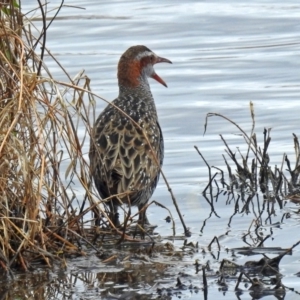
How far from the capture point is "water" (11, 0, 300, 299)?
9.07 meters

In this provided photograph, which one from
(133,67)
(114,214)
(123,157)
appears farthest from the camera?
(133,67)

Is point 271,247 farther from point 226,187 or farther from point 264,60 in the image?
point 264,60

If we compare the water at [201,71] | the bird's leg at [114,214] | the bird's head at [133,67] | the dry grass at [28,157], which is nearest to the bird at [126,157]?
the bird's leg at [114,214]

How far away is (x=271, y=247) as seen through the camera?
756 centimetres

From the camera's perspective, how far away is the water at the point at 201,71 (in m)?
9.07

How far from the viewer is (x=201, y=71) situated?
1412 centimetres

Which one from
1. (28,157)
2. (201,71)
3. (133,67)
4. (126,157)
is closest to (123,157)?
(126,157)

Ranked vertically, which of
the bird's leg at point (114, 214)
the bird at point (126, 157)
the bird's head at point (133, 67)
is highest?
the bird's head at point (133, 67)

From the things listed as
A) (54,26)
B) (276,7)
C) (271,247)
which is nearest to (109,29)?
(54,26)

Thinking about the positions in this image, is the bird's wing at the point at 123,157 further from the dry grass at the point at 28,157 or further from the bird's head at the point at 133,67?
the bird's head at the point at 133,67

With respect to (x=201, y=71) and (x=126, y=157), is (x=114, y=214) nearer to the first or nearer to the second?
(x=126, y=157)

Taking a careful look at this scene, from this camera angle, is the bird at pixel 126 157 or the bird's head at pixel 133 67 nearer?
the bird at pixel 126 157

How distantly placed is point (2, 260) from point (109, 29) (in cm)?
1000

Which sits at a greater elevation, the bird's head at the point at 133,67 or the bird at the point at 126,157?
the bird's head at the point at 133,67
